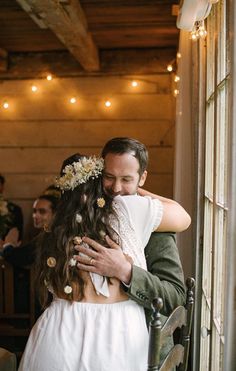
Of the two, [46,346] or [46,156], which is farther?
[46,156]

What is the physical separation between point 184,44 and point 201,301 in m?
1.58

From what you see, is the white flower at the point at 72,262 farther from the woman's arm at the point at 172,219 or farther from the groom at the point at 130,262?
the woman's arm at the point at 172,219

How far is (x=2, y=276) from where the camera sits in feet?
12.1

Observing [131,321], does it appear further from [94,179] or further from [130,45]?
[130,45]

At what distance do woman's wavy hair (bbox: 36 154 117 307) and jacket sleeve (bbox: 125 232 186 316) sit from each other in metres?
0.15

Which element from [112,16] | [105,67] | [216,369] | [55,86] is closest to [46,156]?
[55,86]

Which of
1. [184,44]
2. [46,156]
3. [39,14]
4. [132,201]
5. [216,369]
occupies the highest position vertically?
[39,14]

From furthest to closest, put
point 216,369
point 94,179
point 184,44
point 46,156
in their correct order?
point 46,156, point 184,44, point 216,369, point 94,179

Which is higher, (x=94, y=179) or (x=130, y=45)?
(x=130, y=45)

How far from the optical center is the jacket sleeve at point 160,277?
4.65 ft

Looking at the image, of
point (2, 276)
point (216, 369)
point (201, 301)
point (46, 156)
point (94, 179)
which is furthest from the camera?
point (46, 156)

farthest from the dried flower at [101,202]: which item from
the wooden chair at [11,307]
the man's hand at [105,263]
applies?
the wooden chair at [11,307]

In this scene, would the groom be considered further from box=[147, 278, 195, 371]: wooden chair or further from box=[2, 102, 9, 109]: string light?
box=[2, 102, 9, 109]: string light

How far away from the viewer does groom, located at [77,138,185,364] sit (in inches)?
55.4
